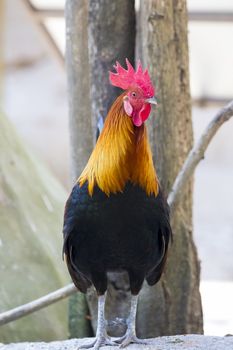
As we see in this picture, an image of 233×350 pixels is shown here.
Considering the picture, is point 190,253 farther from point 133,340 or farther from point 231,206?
point 231,206

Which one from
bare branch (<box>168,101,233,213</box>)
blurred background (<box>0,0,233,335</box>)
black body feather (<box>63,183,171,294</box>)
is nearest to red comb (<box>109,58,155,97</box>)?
black body feather (<box>63,183,171,294</box>)

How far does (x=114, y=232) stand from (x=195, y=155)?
64 cm

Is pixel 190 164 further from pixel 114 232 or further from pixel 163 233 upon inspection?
pixel 114 232

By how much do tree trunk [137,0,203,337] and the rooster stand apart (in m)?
0.57

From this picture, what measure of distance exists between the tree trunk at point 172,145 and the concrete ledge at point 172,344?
1.39ft

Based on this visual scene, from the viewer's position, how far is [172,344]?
2.99 meters

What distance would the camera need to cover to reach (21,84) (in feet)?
36.6

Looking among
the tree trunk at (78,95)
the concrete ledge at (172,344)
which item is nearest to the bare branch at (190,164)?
the concrete ledge at (172,344)

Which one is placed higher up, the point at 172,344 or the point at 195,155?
the point at 195,155

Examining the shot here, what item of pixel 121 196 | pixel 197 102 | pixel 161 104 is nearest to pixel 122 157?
pixel 121 196

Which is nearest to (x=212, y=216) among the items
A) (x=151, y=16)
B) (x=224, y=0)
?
(x=224, y=0)

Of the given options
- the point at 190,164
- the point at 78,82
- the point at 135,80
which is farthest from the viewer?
the point at 78,82

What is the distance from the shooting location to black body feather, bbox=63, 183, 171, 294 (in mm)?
2791

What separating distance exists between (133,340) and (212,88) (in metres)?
3.18
